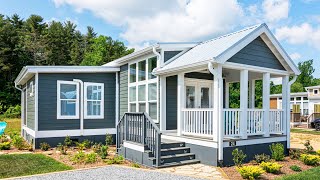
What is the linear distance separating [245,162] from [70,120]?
6999 mm

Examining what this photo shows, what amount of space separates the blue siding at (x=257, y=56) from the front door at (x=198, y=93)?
7.89 feet

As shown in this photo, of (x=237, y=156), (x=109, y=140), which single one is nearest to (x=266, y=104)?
(x=237, y=156)

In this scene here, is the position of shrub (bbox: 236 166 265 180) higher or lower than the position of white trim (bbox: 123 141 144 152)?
lower

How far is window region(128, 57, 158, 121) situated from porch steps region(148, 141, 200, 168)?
1712mm

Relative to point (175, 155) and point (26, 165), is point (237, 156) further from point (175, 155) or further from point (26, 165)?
point (26, 165)

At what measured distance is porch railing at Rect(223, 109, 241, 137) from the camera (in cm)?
818

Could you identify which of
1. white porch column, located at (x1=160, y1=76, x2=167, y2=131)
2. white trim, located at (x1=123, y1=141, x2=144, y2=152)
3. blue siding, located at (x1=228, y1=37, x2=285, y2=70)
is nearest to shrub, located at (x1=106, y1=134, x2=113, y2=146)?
white trim, located at (x1=123, y1=141, x2=144, y2=152)

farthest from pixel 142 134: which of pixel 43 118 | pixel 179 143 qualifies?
pixel 43 118

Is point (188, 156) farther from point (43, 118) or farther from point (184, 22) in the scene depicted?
point (184, 22)

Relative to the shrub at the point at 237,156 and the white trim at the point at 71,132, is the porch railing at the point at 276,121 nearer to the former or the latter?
the shrub at the point at 237,156

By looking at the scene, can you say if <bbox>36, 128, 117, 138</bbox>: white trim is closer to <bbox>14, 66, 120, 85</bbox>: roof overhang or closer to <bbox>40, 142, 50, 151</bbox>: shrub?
<bbox>40, 142, 50, 151</bbox>: shrub

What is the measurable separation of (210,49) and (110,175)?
5.06 meters

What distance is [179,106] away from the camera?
9.23 m

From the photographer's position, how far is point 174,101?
33.6ft
